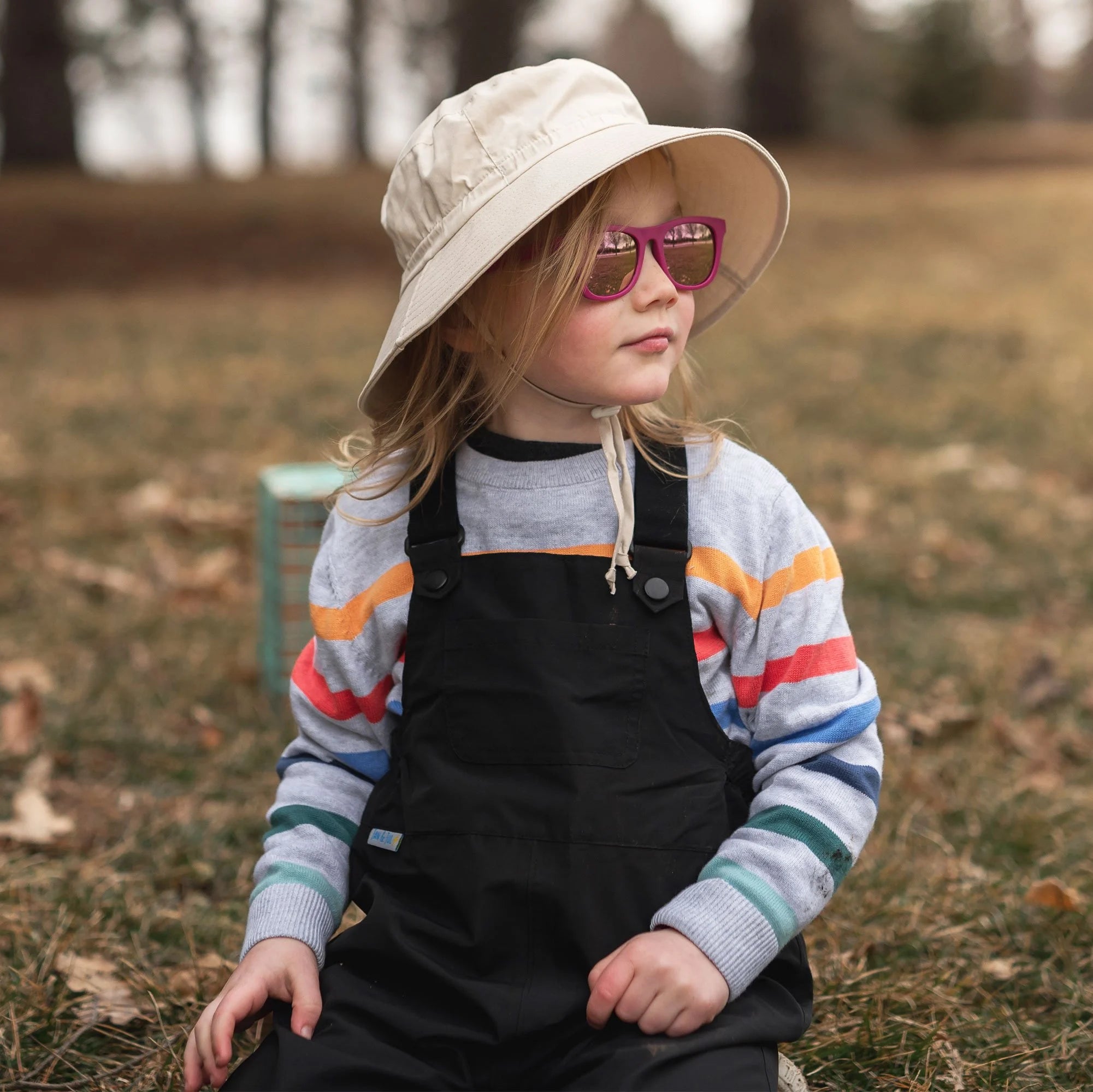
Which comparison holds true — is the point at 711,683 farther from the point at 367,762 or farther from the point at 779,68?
the point at 779,68

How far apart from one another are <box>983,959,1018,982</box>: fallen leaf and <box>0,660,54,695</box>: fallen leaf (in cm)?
251

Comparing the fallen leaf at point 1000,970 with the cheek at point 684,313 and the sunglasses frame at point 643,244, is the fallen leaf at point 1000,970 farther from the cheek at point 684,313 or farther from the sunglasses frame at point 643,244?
the sunglasses frame at point 643,244

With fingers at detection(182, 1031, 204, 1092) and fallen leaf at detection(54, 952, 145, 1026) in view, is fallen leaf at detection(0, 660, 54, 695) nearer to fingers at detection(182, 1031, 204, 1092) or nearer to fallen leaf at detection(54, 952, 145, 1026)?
fallen leaf at detection(54, 952, 145, 1026)

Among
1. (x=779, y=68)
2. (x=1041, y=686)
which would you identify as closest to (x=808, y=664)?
(x=1041, y=686)

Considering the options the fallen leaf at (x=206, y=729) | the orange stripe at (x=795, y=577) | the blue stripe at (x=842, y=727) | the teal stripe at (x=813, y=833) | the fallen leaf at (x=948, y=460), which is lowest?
the fallen leaf at (x=948, y=460)

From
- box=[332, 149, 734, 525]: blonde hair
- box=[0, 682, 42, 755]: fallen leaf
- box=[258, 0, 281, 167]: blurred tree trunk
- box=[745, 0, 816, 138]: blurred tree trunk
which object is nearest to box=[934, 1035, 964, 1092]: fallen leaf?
box=[332, 149, 734, 525]: blonde hair

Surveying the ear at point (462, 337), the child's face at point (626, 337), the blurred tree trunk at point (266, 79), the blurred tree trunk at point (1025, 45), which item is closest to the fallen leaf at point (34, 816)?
the ear at point (462, 337)

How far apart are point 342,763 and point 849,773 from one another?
0.74m

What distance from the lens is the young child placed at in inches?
67.9

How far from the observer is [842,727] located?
1.82m

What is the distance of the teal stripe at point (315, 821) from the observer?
6.51 ft

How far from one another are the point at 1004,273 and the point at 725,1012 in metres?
10.5

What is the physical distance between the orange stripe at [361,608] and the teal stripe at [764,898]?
22.9 inches

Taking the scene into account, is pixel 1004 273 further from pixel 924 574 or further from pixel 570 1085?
pixel 570 1085
